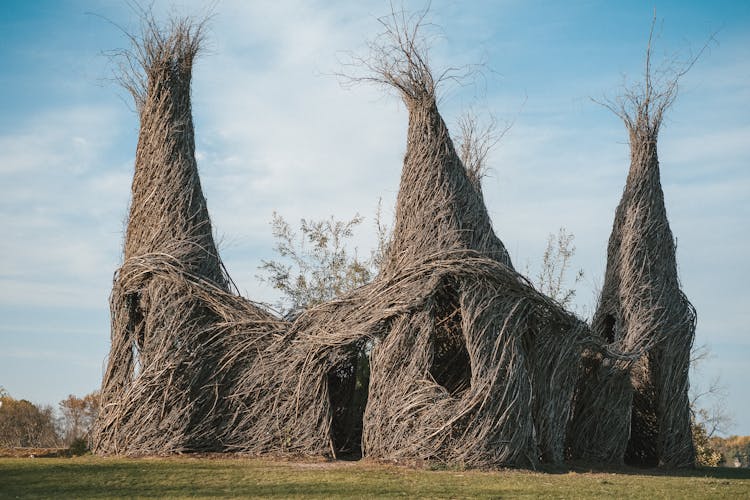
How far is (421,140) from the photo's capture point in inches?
400

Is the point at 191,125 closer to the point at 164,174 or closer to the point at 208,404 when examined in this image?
the point at 164,174

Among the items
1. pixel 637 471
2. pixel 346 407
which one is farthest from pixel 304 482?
pixel 637 471

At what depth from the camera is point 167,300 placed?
34.6ft

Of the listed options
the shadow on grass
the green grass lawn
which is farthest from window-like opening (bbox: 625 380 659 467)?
the green grass lawn

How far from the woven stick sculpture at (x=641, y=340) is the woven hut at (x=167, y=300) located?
477 cm

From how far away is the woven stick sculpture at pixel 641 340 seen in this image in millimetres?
11148

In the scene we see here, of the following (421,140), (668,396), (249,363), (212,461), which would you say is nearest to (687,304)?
(668,396)

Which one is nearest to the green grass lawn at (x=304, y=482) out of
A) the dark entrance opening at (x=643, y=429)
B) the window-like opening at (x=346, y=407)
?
the window-like opening at (x=346, y=407)

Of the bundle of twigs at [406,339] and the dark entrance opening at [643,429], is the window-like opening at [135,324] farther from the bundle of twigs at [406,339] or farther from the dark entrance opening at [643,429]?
the dark entrance opening at [643,429]

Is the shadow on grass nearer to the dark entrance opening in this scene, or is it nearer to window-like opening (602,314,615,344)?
the dark entrance opening

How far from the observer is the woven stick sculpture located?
11148mm

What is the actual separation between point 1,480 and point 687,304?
369 inches

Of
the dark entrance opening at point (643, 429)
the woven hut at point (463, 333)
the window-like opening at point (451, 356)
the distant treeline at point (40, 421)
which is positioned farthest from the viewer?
the distant treeline at point (40, 421)

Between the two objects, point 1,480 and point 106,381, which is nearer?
point 1,480
